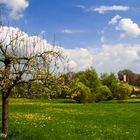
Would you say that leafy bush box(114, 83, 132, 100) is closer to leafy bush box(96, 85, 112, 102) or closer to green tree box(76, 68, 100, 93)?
leafy bush box(96, 85, 112, 102)

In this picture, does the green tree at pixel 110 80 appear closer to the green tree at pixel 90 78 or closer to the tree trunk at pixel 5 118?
the green tree at pixel 90 78

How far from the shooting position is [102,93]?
116 metres

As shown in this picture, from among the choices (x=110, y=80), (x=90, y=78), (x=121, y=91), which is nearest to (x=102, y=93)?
(x=90, y=78)

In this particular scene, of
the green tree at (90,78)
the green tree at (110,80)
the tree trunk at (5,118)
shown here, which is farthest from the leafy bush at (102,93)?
the tree trunk at (5,118)

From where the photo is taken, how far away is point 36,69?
19391mm

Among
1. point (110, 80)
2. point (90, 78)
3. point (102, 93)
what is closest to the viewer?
point (102, 93)

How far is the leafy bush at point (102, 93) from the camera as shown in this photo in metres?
115

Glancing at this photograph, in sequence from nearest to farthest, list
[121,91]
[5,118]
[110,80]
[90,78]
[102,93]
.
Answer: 1. [5,118]
2. [102,93]
3. [90,78]
4. [121,91]
5. [110,80]

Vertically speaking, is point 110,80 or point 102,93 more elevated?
point 110,80

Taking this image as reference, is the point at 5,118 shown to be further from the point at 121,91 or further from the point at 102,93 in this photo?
the point at 121,91

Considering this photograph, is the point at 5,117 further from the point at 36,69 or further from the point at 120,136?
the point at 120,136

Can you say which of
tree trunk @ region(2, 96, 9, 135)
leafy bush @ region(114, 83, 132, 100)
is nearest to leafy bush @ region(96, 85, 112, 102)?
leafy bush @ region(114, 83, 132, 100)

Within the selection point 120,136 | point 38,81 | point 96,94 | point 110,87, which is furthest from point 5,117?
point 110,87

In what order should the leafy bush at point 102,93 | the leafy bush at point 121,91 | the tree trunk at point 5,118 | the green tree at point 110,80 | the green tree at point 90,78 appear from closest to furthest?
the tree trunk at point 5,118
the leafy bush at point 102,93
the green tree at point 90,78
the leafy bush at point 121,91
the green tree at point 110,80
